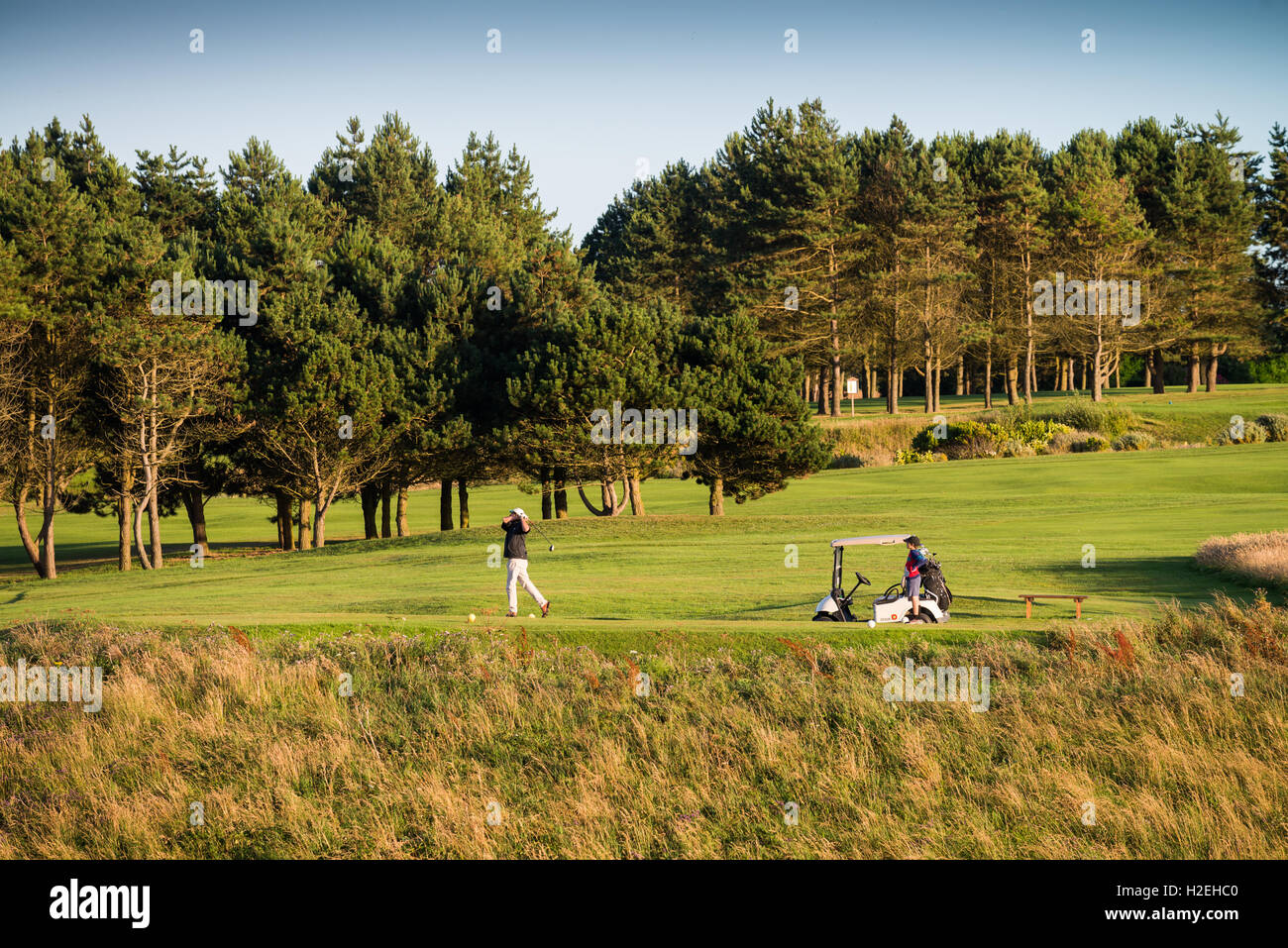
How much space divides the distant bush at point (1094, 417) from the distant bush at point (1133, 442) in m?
1.28

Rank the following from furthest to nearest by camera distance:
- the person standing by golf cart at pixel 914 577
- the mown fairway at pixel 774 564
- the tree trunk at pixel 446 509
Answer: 1. the tree trunk at pixel 446 509
2. the mown fairway at pixel 774 564
3. the person standing by golf cart at pixel 914 577

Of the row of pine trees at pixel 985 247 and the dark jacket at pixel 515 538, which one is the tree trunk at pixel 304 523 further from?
the row of pine trees at pixel 985 247

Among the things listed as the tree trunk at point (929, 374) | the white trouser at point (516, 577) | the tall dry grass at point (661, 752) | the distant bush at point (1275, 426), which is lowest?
the tall dry grass at point (661, 752)

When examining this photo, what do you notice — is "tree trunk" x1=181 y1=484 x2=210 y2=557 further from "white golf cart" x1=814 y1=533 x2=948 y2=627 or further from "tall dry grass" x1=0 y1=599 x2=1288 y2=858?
"white golf cart" x1=814 y1=533 x2=948 y2=627

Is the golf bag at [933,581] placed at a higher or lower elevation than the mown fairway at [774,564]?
higher

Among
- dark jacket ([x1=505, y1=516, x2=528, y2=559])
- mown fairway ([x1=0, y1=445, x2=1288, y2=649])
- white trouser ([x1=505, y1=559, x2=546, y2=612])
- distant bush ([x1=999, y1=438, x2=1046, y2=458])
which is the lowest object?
mown fairway ([x1=0, y1=445, x2=1288, y2=649])

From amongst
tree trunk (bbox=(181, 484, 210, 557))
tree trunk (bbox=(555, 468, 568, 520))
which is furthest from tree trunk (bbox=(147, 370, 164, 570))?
tree trunk (bbox=(555, 468, 568, 520))

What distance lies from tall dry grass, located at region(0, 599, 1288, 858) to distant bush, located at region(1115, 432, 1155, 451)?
43.2 metres

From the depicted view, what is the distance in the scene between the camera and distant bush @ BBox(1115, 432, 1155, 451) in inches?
2294

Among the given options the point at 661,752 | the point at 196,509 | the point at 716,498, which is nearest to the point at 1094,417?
the point at 716,498

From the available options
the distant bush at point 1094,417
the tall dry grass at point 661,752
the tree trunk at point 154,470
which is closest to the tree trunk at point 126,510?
the tree trunk at point 154,470

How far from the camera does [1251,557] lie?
74.8 ft

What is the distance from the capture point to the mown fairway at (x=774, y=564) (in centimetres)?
1981

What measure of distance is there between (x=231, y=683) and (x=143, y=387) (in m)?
27.3
